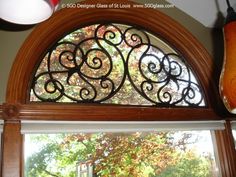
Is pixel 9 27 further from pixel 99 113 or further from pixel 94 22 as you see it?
pixel 99 113

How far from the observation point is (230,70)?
854mm

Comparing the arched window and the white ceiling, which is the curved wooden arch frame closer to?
the arched window

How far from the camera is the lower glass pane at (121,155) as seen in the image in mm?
1562

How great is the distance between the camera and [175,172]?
180 cm

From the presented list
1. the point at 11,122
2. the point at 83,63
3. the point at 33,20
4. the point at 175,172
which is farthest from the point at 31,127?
the point at 175,172

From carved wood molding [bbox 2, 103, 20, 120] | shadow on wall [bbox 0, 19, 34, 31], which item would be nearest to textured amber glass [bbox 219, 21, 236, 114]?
carved wood molding [bbox 2, 103, 20, 120]

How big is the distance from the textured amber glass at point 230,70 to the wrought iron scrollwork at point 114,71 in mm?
937

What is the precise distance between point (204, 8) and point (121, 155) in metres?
1.19

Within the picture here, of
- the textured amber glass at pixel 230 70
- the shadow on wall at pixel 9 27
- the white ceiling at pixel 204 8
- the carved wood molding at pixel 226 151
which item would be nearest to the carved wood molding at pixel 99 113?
the carved wood molding at pixel 226 151

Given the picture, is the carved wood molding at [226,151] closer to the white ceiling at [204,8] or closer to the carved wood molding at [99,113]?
the carved wood molding at [99,113]

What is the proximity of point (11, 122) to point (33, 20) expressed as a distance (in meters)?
0.77

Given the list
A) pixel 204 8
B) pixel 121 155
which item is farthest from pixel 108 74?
pixel 204 8

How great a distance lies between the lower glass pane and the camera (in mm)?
1562

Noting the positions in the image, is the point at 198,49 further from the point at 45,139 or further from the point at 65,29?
the point at 45,139
